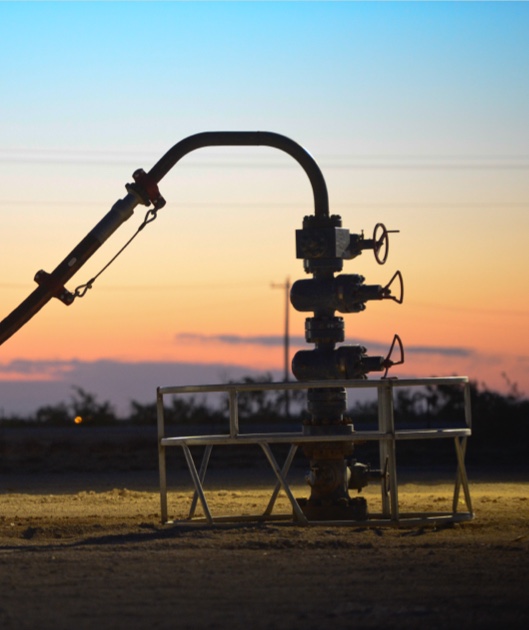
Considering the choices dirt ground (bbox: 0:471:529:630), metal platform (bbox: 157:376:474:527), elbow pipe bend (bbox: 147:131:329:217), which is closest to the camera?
dirt ground (bbox: 0:471:529:630)

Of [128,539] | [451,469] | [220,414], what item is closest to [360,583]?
[128,539]

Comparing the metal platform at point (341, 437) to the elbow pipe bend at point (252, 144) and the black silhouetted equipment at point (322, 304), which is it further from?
the elbow pipe bend at point (252, 144)

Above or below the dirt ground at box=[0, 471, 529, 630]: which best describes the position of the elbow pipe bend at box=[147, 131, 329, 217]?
above

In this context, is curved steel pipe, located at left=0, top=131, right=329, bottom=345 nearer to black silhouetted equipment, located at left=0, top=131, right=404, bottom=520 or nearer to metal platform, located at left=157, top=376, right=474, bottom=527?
black silhouetted equipment, located at left=0, top=131, right=404, bottom=520

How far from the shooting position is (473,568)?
905cm

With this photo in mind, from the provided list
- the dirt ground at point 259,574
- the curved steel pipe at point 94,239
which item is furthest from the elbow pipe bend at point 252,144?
the dirt ground at point 259,574

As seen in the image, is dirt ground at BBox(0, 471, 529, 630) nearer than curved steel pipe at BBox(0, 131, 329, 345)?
Yes

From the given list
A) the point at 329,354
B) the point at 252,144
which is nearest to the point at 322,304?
the point at 329,354

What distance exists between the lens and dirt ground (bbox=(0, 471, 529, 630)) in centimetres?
751

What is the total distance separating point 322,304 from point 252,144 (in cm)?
177

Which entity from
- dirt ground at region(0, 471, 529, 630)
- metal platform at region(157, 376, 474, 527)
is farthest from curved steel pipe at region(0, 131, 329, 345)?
dirt ground at region(0, 471, 529, 630)

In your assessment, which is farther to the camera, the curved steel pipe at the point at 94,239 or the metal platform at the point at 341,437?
the curved steel pipe at the point at 94,239

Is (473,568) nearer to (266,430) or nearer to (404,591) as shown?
(404,591)

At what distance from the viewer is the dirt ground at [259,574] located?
7512 mm
